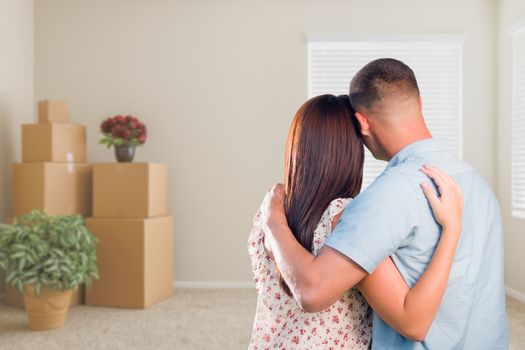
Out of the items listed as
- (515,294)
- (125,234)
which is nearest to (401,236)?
(125,234)

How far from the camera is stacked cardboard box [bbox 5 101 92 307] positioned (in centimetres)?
406

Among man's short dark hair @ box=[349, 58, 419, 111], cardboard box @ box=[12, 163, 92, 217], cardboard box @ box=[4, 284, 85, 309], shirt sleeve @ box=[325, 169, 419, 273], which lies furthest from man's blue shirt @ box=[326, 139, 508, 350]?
cardboard box @ box=[4, 284, 85, 309]

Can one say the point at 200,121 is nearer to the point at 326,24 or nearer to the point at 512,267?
the point at 326,24

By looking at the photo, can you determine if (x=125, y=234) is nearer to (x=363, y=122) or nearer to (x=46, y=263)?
(x=46, y=263)

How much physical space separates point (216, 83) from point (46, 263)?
2241mm

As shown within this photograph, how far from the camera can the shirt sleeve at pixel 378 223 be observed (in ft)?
3.14

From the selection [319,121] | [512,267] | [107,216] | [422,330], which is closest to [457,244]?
[422,330]

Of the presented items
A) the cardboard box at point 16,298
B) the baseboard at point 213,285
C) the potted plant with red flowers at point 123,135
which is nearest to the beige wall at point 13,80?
the cardboard box at point 16,298

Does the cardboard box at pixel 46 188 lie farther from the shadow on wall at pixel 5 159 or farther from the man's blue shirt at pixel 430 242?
the man's blue shirt at pixel 430 242

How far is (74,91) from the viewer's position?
16.3ft

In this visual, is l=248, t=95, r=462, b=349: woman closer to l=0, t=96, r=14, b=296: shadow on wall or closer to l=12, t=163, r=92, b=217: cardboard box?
l=12, t=163, r=92, b=217: cardboard box

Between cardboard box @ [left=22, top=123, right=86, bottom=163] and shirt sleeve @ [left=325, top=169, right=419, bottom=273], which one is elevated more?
cardboard box @ [left=22, top=123, right=86, bottom=163]

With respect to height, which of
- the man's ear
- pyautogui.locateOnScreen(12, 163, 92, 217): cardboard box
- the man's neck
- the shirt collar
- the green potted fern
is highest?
the man's ear

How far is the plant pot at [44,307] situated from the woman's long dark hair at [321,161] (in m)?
2.81
